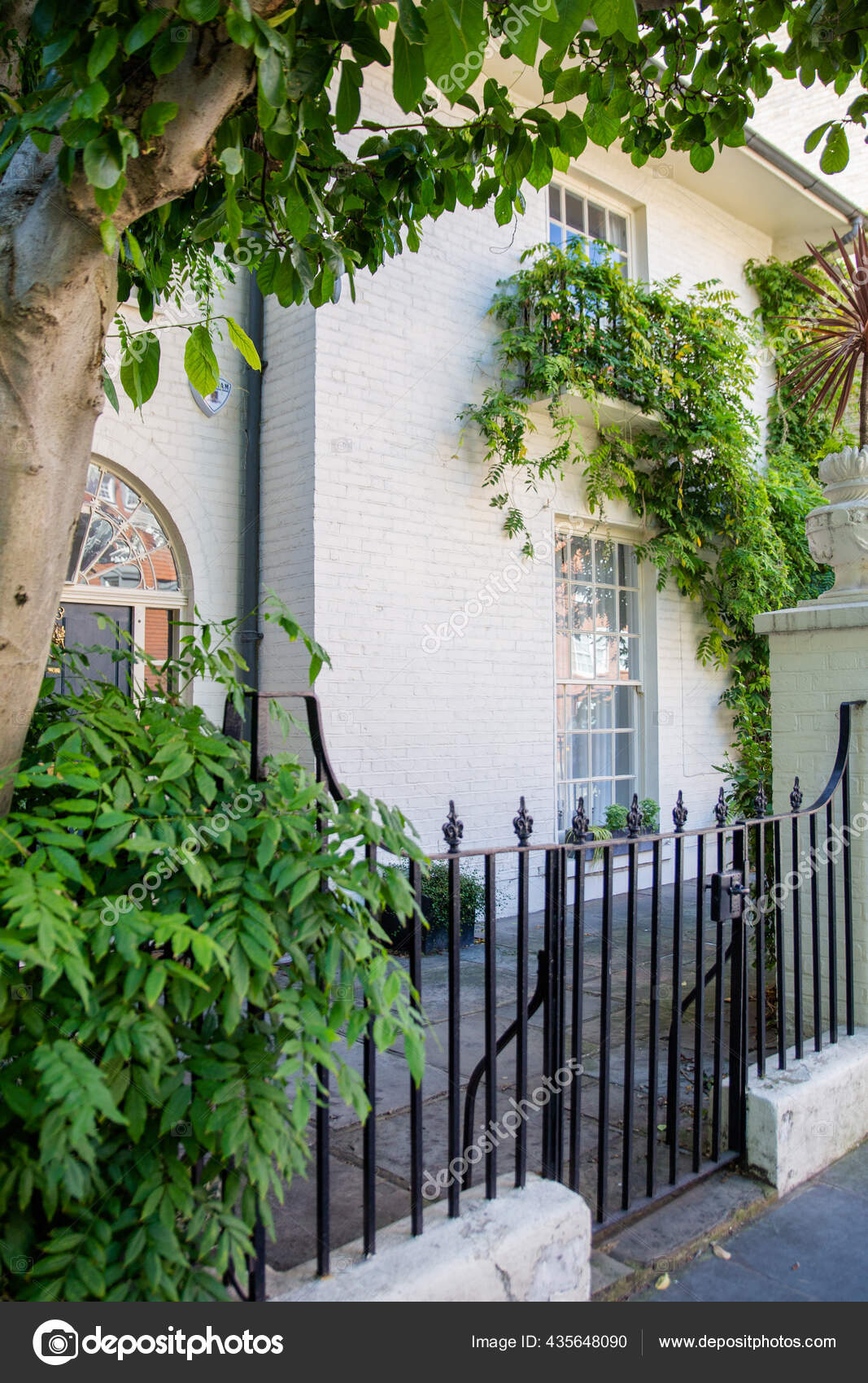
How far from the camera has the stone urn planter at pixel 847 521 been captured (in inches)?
156

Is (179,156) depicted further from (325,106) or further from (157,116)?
(325,106)

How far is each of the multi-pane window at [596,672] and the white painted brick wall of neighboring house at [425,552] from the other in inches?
20.4

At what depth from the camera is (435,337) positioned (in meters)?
6.80

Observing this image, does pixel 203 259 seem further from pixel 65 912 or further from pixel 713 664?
pixel 713 664

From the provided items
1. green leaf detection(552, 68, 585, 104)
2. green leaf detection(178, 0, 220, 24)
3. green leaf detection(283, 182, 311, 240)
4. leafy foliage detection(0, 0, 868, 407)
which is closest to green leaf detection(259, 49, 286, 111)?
leafy foliage detection(0, 0, 868, 407)

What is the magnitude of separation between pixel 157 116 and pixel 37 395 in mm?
553

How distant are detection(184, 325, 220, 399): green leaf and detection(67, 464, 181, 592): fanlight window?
366cm

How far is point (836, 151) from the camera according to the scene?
2846 mm

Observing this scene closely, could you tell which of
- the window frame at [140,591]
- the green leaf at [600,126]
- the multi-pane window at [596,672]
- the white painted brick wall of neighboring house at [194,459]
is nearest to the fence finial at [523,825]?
the green leaf at [600,126]

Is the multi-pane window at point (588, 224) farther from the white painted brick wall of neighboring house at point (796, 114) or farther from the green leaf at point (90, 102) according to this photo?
the green leaf at point (90, 102)

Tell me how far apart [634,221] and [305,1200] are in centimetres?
871

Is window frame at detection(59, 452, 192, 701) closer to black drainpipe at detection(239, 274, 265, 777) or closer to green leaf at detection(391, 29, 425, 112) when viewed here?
black drainpipe at detection(239, 274, 265, 777)

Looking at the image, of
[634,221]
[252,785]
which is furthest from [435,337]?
[252,785]

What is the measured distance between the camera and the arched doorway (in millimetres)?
5777
